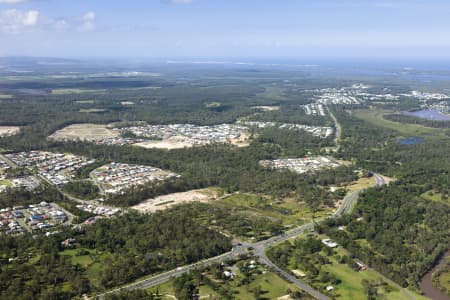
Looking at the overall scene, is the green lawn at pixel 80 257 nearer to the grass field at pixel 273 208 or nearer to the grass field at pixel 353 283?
the grass field at pixel 353 283

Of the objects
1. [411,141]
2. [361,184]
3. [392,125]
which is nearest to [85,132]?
[361,184]

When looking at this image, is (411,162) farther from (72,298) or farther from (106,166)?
(72,298)

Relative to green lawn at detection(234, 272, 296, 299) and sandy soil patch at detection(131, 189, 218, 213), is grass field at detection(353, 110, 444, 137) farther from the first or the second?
green lawn at detection(234, 272, 296, 299)

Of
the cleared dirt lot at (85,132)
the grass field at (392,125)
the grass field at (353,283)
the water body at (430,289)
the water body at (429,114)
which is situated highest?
the water body at (429,114)

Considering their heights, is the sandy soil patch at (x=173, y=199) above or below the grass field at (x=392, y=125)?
below

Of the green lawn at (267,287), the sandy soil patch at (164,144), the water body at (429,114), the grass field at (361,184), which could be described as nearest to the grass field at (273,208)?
the grass field at (361,184)

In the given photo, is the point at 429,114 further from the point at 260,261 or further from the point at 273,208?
the point at 260,261
